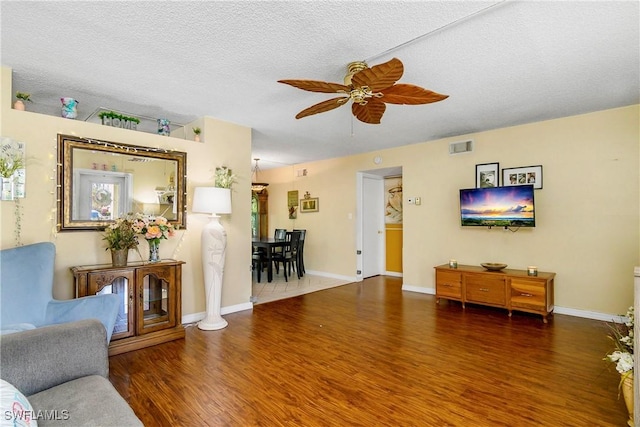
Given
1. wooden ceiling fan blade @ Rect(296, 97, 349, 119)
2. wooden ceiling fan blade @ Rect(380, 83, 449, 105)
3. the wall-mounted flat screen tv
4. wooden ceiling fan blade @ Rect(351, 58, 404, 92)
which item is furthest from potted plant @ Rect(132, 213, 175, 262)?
the wall-mounted flat screen tv

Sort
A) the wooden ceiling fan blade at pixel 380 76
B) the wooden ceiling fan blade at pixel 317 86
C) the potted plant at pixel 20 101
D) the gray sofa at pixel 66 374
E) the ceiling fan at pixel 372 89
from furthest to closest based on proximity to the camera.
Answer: the potted plant at pixel 20 101, the wooden ceiling fan blade at pixel 317 86, the ceiling fan at pixel 372 89, the wooden ceiling fan blade at pixel 380 76, the gray sofa at pixel 66 374

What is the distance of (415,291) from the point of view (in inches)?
202

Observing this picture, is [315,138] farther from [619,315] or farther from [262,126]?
[619,315]

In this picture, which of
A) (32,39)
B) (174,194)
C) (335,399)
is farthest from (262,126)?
(335,399)

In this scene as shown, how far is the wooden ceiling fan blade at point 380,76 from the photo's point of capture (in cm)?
188

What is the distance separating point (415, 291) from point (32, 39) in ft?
17.0

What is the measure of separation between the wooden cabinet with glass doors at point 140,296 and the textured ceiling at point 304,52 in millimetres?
1701

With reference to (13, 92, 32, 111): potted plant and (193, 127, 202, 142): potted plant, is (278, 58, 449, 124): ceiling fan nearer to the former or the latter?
(193, 127, 202, 142): potted plant

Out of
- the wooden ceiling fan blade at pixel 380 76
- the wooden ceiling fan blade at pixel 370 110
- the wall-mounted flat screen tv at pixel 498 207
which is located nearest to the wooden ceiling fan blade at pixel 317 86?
the wooden ceiling fan blade at pixel 380 76

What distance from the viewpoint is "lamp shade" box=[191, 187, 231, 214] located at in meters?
3.42

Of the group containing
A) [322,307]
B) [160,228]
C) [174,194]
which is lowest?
[322,307]

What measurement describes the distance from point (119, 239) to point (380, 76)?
2623 mm

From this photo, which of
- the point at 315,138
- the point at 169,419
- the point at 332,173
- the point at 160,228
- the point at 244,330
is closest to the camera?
the point at 169,419

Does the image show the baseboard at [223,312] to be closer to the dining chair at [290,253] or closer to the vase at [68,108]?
the dining chair at [290,253]
